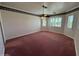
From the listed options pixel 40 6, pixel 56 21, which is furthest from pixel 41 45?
pixel 40 6

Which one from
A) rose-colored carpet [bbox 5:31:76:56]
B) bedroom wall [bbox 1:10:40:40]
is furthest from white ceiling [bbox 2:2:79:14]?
rose-colored carpet [bbox 5:31:76:56]

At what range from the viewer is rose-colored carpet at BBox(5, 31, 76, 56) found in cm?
130

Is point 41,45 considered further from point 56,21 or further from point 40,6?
point 40,6

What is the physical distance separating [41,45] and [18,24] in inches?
18.1

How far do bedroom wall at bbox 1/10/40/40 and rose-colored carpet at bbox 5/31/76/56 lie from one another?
0.08 meters

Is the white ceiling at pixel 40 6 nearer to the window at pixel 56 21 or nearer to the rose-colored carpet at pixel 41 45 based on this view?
the window at pixel 56 21

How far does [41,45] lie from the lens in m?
1.35

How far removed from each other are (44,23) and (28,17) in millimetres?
254

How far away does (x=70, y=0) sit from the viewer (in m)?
1.27

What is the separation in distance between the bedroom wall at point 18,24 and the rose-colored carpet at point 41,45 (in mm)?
76

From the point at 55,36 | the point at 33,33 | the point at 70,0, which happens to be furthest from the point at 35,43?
the point at 70,0

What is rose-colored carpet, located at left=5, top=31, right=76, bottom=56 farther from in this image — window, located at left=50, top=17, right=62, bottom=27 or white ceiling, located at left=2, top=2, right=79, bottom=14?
white ceiling, located at left=2, top=2, right=79, bottom=14

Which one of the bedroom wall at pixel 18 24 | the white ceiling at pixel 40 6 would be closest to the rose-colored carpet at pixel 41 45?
the bedroom wall at pixel 18 24

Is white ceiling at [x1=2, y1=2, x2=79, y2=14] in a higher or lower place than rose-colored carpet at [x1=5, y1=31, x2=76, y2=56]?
higher
